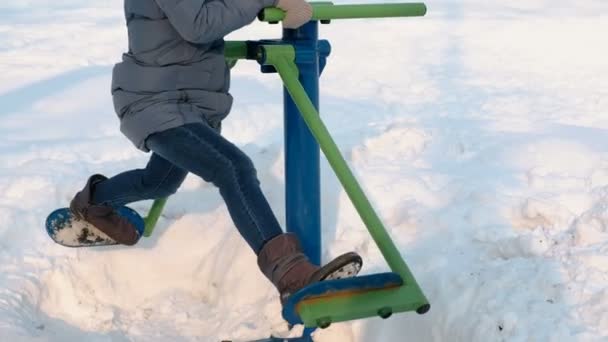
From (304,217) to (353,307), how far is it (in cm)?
57

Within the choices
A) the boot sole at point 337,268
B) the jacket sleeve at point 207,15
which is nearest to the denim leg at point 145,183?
the jacket sleeve at point 207,15

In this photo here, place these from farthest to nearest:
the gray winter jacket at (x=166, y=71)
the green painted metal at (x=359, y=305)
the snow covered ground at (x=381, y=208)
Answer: the snow covered ground at (x=381, y=208)
the gray winter jacket at (x=166, y=71)
the green painted metal at (x=359, y=305)

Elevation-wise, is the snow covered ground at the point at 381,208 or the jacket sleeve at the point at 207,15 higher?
the jacket sleeve at the point at 207,15

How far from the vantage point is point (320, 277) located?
2129 mm

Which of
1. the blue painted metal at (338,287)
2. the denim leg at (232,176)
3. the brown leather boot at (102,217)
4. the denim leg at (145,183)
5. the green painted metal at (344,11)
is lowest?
the brown leather boot at (102,217)

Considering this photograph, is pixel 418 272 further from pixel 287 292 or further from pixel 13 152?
pixel 13 152

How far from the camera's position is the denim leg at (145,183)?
2744 millimetres

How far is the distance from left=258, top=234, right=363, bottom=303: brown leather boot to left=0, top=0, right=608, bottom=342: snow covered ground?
47 cm

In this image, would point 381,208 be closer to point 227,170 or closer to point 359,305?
point 227,170

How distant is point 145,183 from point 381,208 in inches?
35.3

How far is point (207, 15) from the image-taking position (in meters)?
2.30

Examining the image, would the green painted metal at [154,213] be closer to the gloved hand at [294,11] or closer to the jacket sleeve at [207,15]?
the jacket sleeve at [207,15]

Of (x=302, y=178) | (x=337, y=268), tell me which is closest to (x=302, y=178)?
(x=302, y=178)

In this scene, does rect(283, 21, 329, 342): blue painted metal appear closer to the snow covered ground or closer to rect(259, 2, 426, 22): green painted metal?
rect(259, 2, 426, 22): green painted metal
